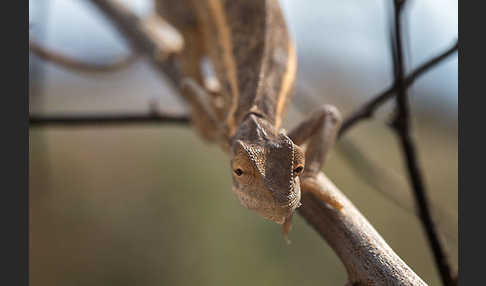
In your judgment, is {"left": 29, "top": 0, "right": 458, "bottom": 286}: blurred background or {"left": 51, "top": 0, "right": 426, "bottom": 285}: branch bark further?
{"left": 29, "top": 0, "right": 458, "bottom": 286}: blurred background

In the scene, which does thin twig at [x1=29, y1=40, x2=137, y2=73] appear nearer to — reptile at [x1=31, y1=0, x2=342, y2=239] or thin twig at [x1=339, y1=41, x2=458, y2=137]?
reptile at [x1=31, y1=0, x2=342, y2=239]

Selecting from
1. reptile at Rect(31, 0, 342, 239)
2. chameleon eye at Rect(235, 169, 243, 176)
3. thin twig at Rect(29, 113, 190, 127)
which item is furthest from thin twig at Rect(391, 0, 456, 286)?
thin twig at Rect(29, 113, 190, 127)

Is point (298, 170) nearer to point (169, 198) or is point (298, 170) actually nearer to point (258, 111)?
point (258, 111)

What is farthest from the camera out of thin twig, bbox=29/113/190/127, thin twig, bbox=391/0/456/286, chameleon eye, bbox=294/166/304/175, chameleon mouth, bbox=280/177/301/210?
thin twig, bbox=29/113/190/127

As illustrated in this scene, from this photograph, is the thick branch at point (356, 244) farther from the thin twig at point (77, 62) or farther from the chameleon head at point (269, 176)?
the thin twig at point (77, 62)

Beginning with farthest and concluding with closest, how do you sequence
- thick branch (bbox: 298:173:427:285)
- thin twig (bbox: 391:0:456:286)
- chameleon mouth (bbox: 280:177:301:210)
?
thin twig (bbox: 391:0:456:286)
chameleon mouth (bbox: 280:177:301:210)
thick branch (bbox: 298:173:427:285)

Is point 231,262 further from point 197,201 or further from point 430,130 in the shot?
point 430,130

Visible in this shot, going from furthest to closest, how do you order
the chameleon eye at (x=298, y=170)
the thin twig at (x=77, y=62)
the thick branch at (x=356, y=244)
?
the thin twig at (x=77, y=62)
the chameleon eye at (x=298, y=170)
the thick branch at (x=356, y=244)

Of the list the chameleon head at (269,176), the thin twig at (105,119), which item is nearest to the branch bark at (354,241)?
the chameleon head at (269,176)
